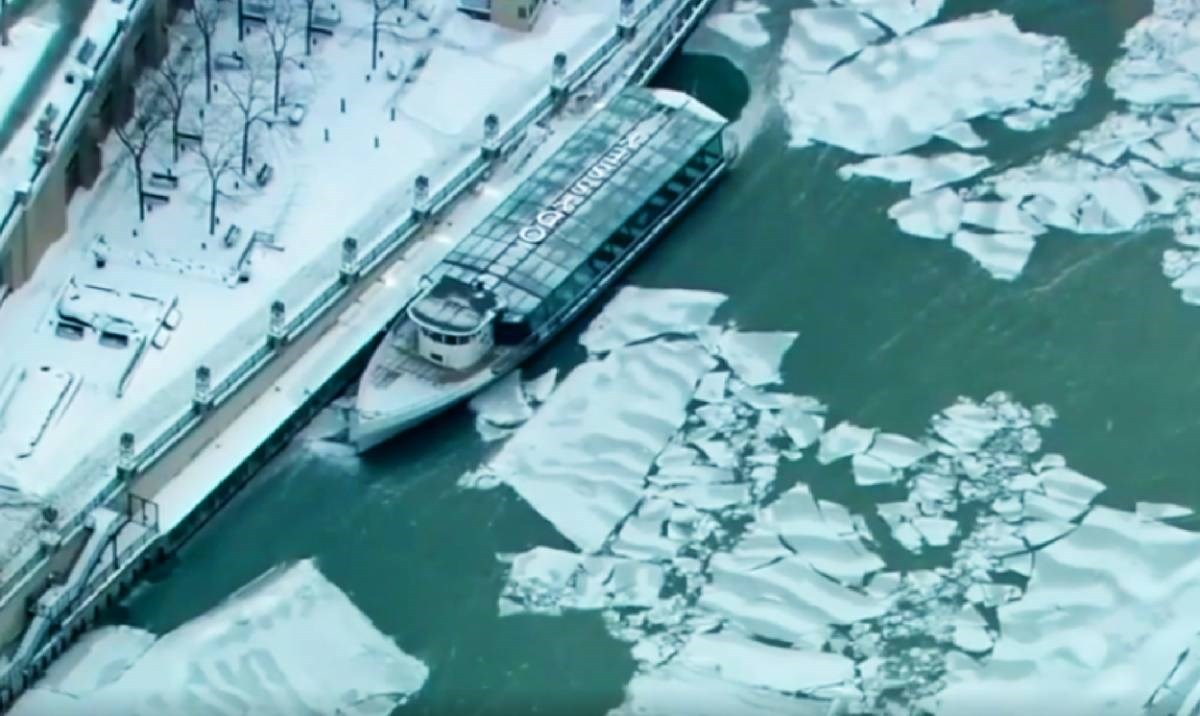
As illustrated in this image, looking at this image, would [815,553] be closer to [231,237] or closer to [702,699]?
[702,699]

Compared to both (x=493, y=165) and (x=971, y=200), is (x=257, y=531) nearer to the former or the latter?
(x=493, y=165)

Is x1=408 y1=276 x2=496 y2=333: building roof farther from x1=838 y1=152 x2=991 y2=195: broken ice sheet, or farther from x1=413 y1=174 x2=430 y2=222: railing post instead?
x1=838 y1=152 x2=991 y2=195: broken ice sheet

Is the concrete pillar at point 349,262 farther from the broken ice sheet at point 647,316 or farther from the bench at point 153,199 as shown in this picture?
the broken ice sheet at point 647,316

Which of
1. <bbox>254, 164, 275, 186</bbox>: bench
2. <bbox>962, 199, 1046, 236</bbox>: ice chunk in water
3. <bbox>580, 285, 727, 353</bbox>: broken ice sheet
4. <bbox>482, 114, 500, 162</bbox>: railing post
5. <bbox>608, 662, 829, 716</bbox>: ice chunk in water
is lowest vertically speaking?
<bbox>608, 662, 829, 716</bbox>: ice chunk in water

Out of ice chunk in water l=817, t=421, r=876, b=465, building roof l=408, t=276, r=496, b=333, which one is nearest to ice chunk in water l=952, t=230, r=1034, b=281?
ice chunk in water l=817, t=421, r=876, b=465

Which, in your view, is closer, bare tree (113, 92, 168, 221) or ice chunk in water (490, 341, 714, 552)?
ice chunk in water (490, 341, 714, 552)

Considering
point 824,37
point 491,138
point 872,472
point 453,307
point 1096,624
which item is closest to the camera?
point 1096,624

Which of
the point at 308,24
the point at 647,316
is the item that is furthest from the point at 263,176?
the point at 647,316
